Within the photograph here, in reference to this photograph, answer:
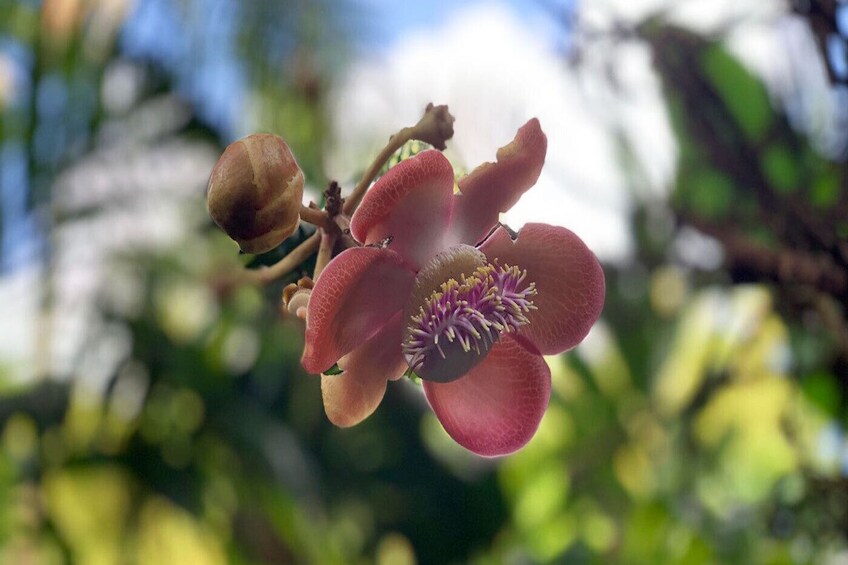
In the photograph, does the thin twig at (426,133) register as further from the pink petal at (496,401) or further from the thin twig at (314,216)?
the pink petal at (496,401)

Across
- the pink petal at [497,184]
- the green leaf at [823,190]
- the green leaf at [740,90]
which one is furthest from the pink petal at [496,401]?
the green leaf at [740,90]

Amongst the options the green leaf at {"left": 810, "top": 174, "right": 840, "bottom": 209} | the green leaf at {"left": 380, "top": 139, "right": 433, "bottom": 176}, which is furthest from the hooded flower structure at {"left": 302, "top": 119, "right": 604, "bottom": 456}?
the green leaf at {"left": 810, "top": 174, "right": 840, "bottom": 209}

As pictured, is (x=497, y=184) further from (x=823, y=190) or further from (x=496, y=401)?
(x=823, y=190)

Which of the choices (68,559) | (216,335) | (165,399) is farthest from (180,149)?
(68,559)

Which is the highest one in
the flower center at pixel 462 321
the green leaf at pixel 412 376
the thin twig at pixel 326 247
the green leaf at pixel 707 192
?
the thin twig at pixel 326 247

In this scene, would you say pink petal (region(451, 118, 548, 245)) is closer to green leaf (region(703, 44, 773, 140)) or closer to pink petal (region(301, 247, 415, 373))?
pink petal (region(301, 247, 415, 373))

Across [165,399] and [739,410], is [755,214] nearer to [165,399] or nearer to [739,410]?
[739,410]
